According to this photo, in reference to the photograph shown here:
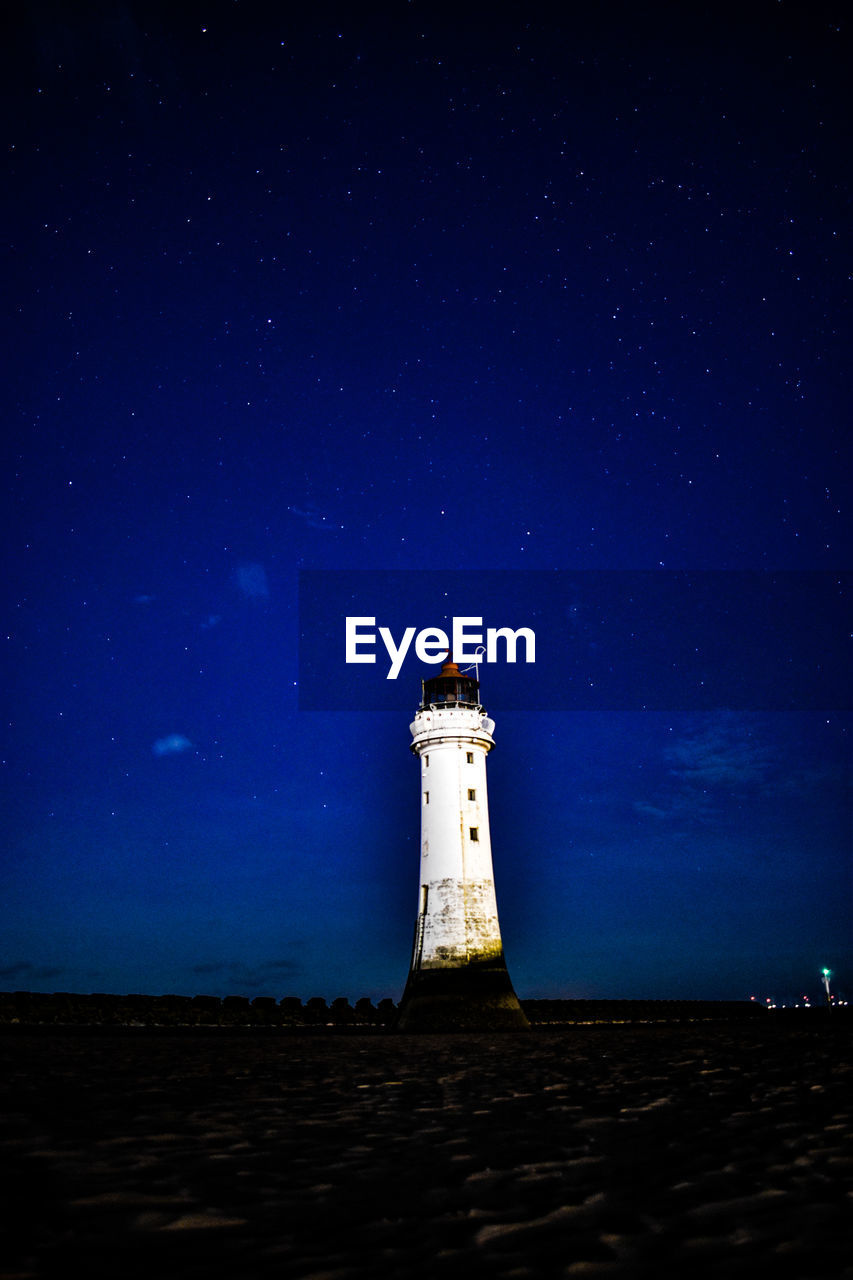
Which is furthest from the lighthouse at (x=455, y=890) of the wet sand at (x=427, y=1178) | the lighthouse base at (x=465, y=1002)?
the wet sand at (x=427, y=1178)

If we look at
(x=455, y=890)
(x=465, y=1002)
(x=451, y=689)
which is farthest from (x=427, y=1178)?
(x=451, y=689)

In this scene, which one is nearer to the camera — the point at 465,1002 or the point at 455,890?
the point at 465,1002

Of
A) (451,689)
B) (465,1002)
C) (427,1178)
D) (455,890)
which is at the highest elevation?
(451,689)

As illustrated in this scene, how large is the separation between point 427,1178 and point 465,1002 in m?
25.6

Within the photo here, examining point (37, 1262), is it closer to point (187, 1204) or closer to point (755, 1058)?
point (187, 1204)

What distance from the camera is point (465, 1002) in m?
28.4

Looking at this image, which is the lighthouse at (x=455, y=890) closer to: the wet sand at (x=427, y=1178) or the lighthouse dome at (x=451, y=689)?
the lighthouse dome at (x=451, y=689)

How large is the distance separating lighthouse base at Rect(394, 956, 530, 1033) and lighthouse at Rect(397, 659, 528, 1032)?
3 cm

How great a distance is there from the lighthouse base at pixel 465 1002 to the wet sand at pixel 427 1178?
19971mm

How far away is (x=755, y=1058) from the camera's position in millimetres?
13352

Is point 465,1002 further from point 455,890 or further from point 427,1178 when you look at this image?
point 427,1178

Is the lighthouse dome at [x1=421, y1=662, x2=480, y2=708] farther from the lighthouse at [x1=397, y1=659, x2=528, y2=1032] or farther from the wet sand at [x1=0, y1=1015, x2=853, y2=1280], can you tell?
the wet sand at [x1=0, y1=1015, x2=853, y2=1280]

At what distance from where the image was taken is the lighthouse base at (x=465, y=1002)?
28.1m

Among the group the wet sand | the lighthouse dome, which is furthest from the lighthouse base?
the wet sand
